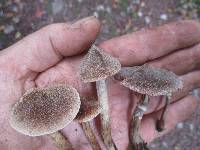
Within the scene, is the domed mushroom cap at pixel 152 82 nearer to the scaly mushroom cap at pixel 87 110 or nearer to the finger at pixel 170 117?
the scaly mushroom cap at pixel 87 110

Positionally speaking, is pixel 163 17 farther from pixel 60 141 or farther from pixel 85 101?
pixel 60 141

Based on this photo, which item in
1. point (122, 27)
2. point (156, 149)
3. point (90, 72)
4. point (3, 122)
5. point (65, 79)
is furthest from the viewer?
point (122, 27)

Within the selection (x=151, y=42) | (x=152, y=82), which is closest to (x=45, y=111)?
(x=152, y=82)

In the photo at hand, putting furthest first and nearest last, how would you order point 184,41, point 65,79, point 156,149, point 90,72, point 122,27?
point 122,27 < point 156,149 < point 184,41 < point 65,79 < point 90,72

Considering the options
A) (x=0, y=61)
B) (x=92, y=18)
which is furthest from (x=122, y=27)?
(x=0, y=61)

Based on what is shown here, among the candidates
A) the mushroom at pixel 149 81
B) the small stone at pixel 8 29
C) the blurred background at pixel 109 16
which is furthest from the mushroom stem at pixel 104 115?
the small stone at pixel 8 29

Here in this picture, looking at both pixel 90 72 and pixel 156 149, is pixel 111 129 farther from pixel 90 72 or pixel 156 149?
pixel 156 149
